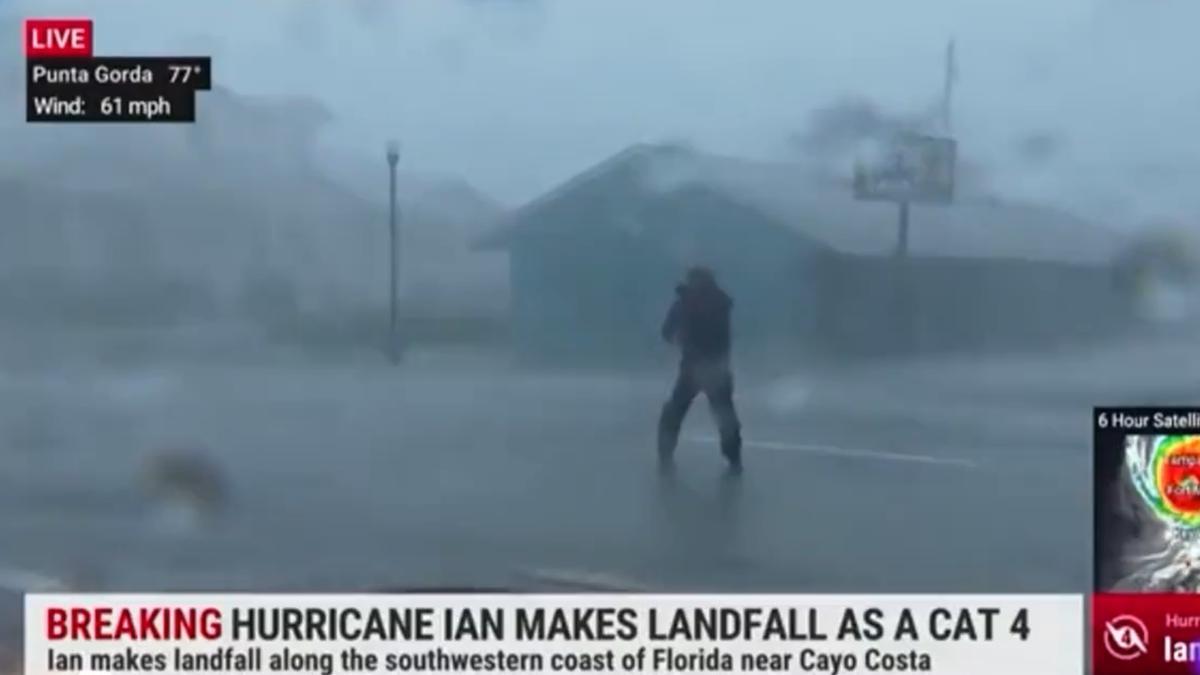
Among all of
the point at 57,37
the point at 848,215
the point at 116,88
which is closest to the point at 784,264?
the point at 848,215

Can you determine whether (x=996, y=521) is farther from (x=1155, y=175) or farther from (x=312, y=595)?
(x=312, y=595)

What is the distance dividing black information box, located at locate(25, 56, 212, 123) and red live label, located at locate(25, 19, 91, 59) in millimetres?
16

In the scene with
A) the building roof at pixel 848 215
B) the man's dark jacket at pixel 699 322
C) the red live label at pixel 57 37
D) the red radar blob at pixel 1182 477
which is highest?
the red live label at pixel 57 37

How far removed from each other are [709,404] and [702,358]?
76 mm

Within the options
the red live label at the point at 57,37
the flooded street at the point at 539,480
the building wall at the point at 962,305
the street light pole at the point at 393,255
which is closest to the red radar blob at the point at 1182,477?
the flooded street at the point at 539,480

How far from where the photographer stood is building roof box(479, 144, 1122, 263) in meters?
2.62

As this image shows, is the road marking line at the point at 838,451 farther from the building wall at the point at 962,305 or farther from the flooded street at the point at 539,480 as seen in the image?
the building wall at the point at 962,305

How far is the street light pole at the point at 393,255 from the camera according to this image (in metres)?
2.63

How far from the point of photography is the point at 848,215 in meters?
2.65

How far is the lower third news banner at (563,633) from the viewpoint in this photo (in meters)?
2.65

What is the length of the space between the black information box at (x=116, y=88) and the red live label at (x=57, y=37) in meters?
0.02

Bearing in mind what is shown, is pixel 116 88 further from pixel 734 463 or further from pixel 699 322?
pixel 734 463

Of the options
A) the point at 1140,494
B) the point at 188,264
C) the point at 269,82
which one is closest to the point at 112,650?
the point at 188,264

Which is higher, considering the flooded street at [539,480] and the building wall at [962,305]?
the building wall at [962,305]
